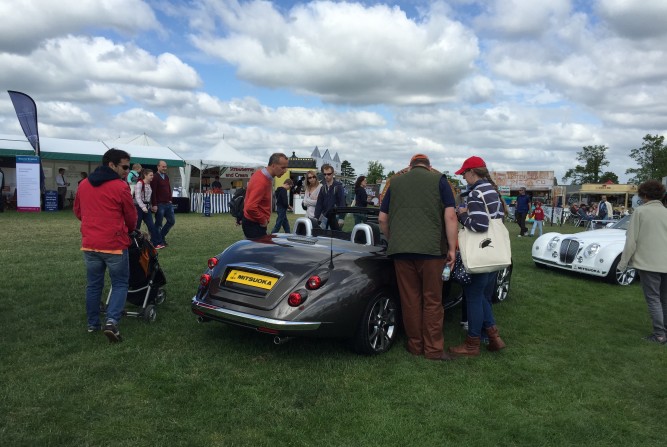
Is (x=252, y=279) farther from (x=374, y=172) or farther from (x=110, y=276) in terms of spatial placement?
(x=374, y=172)

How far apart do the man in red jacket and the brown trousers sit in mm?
2569

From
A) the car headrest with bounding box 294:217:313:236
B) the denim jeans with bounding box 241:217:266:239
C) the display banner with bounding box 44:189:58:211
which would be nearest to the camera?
the car headrest with bounding box 294:217:313:236

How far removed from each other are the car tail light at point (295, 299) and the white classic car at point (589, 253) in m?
6.23

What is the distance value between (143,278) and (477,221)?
11.5 ft

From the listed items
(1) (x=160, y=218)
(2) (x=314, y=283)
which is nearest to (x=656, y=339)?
(2) (x=314, y=283)

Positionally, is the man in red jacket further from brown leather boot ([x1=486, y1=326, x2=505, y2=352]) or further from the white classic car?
the white classic car

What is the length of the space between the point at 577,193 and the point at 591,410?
190ft

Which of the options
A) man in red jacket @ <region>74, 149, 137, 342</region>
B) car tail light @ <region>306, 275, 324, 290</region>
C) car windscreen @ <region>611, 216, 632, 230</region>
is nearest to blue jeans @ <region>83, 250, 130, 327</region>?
man in red jacket @ <region>74, 149, 137, 342</region>

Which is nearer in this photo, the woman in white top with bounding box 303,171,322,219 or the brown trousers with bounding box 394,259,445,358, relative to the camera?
the brown trousers with bounding box 394,259,445,358

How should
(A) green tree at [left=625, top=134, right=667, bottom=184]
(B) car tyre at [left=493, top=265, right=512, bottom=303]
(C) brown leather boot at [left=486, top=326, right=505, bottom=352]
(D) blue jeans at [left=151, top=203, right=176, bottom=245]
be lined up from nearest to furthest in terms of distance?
(C) brown leather boot at [left=486, top=326, right=505, bottom=352] → (B) car tyre at [left=493, top=265, right=512, bottom=303] → (D) blue jeans at [left=151, top=203, right=176, bottom=245] → (A) green tree at [left=625, top=134, right=667, bottom=184]

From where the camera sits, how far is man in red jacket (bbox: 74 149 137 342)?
14.4 ft

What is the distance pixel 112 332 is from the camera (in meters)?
4.39

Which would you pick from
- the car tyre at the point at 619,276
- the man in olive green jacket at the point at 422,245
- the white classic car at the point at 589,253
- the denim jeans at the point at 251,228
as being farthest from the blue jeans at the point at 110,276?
the car tyre at the point at 619,276

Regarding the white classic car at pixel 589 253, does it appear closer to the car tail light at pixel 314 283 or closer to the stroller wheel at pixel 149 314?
the car tail light at pixel 314 283
